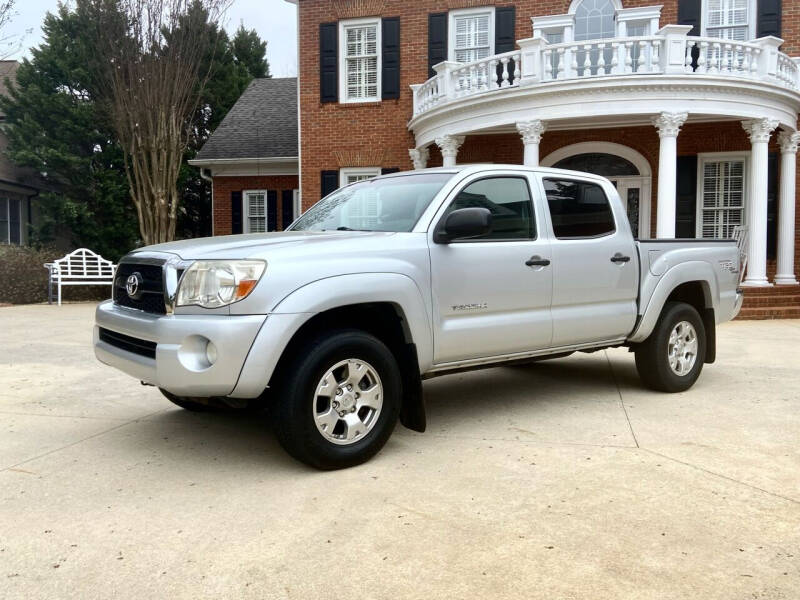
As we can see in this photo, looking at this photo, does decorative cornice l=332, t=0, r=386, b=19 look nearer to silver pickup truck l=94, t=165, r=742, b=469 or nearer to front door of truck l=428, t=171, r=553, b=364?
silver pickup truck l=94, t=165, r=742, b=469

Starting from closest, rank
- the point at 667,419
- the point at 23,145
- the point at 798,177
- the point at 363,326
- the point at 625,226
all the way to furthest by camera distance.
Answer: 1. the point at 363,326
2. the point at 667,419
3. the point at 625,226
4. the point at 798,177
5. the point at 23,145

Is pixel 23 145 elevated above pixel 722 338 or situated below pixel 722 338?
above

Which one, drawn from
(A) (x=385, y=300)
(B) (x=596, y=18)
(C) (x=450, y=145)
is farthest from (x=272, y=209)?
(A) (x=385, y=300)

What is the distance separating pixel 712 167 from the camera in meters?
15.3

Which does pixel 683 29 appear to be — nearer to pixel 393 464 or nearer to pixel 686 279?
pixel 686 279

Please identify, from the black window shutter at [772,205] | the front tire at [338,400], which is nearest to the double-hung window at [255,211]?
the black window shutter at [772,205]

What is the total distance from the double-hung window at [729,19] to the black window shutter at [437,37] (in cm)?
578

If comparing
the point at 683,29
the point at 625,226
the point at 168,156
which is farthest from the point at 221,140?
the point at 625,226

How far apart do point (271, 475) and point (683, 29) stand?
464 inches

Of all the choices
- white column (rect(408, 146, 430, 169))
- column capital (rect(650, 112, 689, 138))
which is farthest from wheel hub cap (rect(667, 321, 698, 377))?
white column (rect(408, 146, 430, 169))

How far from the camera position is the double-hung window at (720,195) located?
595 inches

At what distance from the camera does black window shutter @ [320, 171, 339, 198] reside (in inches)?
679

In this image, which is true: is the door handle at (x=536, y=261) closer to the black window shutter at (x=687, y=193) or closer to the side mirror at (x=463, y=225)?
the side mirror at (x=463, y=225)

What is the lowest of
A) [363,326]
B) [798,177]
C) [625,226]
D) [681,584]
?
[681,584]
